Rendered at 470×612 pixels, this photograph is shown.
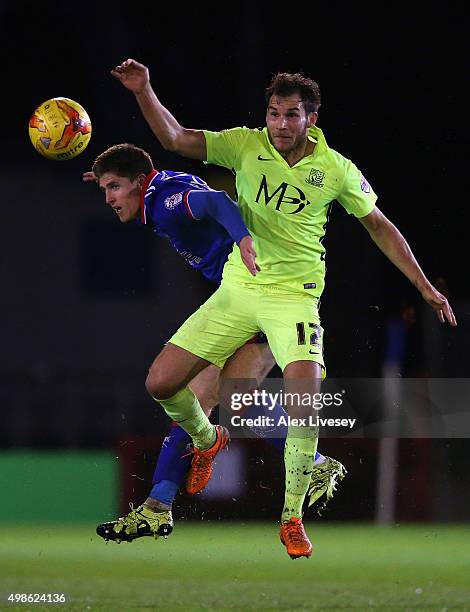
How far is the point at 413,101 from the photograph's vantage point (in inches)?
440

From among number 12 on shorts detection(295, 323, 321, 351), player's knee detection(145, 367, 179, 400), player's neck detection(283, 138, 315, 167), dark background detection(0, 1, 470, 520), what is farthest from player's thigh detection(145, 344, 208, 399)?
dark background detection(0, 1, 470, 520)

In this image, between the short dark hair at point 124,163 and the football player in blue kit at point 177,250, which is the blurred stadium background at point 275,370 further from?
the short dark hair at point 124,163

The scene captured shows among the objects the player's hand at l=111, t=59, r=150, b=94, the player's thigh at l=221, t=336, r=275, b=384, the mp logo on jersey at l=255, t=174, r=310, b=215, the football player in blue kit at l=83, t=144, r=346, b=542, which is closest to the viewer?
the player's hand at l=111, t=59, r=150, b=94

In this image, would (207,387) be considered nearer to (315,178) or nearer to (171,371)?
(171,371)

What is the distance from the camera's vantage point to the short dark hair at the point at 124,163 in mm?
7047

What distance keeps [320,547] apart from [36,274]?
9.99 m

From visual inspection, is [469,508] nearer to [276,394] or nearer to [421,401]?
[421,401]

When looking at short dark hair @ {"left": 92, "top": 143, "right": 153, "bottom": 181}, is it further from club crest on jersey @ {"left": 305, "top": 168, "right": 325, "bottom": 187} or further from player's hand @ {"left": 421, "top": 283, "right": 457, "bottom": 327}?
player's hand @ {"left": 421, "top": 283, "right": 457, "bottom": 327}

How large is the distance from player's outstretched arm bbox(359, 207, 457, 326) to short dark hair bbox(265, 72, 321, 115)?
2.14 feet

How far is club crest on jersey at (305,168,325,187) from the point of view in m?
6.73

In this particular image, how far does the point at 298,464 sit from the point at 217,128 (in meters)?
4.68

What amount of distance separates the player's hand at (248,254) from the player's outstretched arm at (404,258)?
1.11 meters

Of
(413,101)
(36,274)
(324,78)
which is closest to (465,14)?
(413,101)

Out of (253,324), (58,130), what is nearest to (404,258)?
(253,324)
